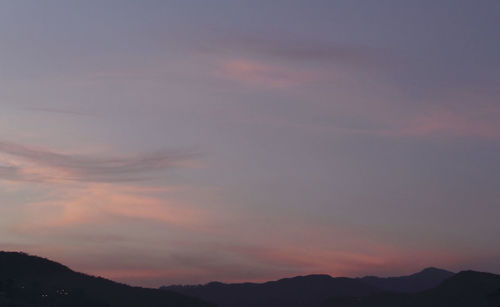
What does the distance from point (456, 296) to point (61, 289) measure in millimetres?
69671

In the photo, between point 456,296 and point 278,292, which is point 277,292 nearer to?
point 278,292

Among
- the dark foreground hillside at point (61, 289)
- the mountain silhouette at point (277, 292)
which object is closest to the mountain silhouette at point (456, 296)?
the dark foreground hillside at point (61, 289)

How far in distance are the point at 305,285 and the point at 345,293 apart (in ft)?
45.6

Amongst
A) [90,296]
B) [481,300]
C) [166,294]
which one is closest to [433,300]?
[481,300]

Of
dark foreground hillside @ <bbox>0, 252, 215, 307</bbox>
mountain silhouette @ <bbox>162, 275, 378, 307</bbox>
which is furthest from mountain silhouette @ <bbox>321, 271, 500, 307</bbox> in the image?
mountain silhouette @ <bbox>162, 275, 378, 307</bbox>

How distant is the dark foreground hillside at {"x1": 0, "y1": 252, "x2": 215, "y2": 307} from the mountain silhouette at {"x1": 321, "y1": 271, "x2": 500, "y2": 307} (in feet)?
125

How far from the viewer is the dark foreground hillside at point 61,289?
85062 mm

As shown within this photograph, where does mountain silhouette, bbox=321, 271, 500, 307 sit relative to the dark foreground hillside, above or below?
above

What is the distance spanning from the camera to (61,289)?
93.4 m

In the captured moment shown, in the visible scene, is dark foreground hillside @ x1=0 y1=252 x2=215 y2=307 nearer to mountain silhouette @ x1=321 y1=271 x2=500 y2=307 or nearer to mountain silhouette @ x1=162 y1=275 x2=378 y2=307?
mountain silhouette @ x1=321 y1=271 x2=500 y2=307

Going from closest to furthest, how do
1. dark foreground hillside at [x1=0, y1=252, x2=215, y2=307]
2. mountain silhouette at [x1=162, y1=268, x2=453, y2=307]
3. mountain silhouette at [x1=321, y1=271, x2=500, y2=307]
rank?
dark foreground hillside at [x1=0, y1=252, x2=215, y2=307], mountain silhouette at [x1=321, y1=271, x2=500, y2=307], mountain silhouette at [x1=162, y1=268, x2=453, y2=307]

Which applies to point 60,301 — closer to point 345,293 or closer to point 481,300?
point 481,300

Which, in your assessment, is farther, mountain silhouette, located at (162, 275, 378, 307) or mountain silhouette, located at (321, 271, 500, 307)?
mountain silhouette, located at (162, 275, 378, 307)

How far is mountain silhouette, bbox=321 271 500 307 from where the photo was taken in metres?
116
